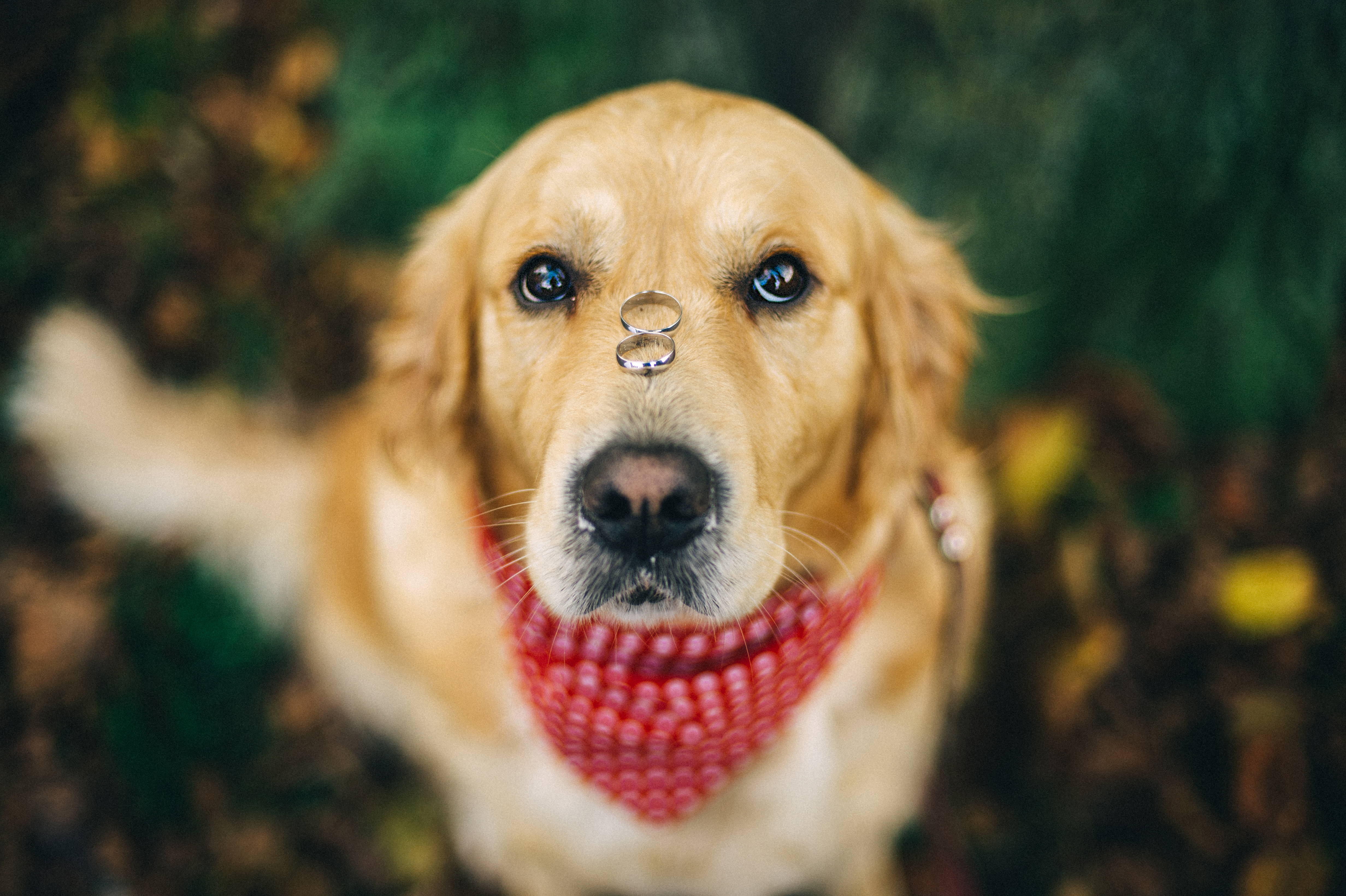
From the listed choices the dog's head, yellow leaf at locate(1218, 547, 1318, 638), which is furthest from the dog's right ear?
yellow leaf at locate(1218, 547, 1318, 638)

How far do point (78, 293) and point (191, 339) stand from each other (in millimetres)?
399

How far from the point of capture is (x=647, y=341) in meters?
1.38

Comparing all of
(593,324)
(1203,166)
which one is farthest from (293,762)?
(1203,166)

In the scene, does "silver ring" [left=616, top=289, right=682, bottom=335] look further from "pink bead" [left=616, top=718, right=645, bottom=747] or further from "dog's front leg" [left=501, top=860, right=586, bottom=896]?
"dog's front leg" [left=501, top=860, right=586, bottom=896]

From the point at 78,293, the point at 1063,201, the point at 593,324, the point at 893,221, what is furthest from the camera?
the point at 78,293

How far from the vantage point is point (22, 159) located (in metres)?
3.01

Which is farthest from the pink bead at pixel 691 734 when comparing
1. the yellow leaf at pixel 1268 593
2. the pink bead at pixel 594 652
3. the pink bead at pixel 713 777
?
the yellow leaf at pixel 1268 593

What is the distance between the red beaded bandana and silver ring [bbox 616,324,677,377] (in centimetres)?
55

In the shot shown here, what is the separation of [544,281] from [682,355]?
0.39m

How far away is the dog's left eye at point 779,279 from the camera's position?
1.56m

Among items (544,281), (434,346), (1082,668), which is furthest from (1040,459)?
(434,346)

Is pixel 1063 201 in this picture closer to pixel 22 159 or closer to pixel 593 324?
pixel 593 324

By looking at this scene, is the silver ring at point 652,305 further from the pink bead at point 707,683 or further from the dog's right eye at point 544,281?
the pink bead at point 707,683

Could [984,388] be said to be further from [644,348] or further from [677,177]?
[644,348]
